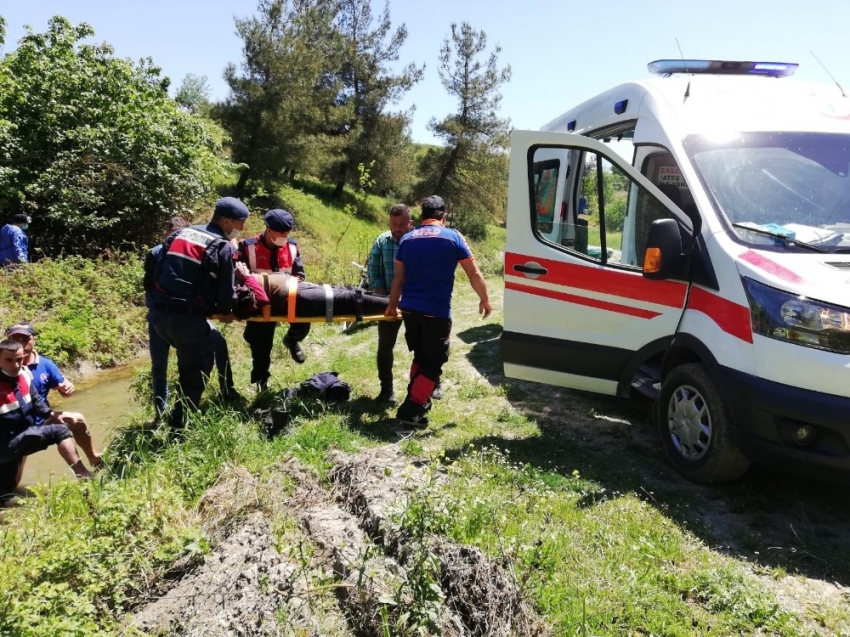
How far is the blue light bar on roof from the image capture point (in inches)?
202

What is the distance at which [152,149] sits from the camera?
11.8 metres

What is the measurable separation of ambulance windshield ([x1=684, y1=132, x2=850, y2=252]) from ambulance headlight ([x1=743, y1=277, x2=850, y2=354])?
540 millimetres

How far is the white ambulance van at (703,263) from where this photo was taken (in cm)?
323

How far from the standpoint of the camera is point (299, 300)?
5.03 meters

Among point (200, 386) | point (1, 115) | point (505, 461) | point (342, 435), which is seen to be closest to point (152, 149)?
point (1, 115)

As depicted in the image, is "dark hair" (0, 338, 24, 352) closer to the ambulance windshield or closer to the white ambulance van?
the white ambulance van

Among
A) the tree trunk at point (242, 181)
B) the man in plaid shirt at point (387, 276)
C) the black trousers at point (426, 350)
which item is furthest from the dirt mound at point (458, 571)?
the tree trunk at point (242, 181)

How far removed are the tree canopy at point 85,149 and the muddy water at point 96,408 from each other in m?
3.90

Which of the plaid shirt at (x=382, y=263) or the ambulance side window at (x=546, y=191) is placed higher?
the ambulance side window at (x=546, y=191)

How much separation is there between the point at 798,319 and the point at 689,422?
1035mm

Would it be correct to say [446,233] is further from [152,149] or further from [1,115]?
[1,115]

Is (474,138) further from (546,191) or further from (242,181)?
(546,191)

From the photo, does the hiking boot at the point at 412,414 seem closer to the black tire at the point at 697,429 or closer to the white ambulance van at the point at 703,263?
the white ambulance van at the point at 703,263

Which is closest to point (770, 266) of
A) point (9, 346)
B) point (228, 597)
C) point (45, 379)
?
point (228, 597)
